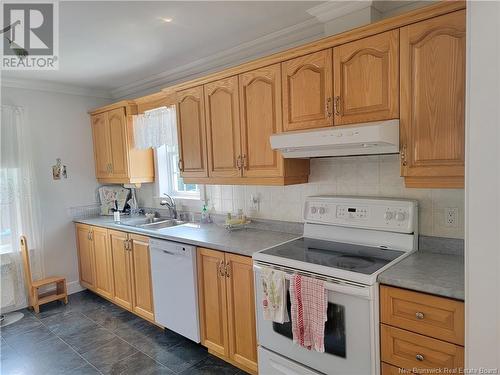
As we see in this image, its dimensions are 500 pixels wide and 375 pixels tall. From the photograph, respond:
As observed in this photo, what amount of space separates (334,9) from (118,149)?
2.68 metres

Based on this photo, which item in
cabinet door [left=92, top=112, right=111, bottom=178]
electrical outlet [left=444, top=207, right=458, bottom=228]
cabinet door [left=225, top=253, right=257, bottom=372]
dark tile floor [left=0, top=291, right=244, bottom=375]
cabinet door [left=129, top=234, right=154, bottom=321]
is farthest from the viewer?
cabinet door [left=92, top=112, right=111, bottom=178]

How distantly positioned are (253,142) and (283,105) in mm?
355

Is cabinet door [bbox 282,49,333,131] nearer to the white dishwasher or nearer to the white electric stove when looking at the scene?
the white electric stove

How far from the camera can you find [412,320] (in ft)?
4.88

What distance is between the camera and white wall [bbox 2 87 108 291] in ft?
12.0

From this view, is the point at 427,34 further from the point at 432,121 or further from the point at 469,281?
the point at 469,281

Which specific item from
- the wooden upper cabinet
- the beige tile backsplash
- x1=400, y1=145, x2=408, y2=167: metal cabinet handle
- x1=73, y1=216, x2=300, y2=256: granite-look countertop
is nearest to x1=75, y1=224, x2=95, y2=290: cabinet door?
the wooden upper cabinet

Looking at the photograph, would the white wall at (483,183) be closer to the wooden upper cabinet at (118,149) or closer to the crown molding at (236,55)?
the crown molding at (236,55)

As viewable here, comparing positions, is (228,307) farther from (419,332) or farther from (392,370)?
(419,332)

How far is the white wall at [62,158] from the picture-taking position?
3643 millimetres

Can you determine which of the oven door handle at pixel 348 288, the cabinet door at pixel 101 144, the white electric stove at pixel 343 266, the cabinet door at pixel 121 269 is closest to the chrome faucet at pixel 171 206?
the cabinet door at pixel 121 269

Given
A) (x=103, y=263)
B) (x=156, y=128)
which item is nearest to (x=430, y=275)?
(x=156, y=128)

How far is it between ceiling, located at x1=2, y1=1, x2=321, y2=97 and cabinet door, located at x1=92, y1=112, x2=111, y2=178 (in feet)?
2.31

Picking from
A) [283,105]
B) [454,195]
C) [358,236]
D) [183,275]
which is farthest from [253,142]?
[454,195]
